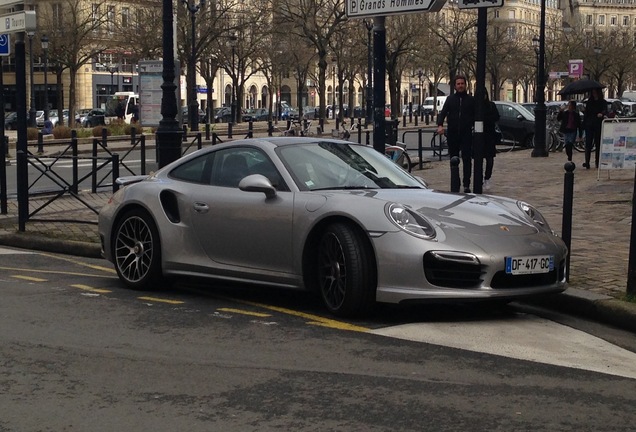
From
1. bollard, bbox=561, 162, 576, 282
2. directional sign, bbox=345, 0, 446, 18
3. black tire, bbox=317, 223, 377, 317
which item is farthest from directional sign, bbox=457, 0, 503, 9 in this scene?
black tire, bbox=317, 223, 377, 317

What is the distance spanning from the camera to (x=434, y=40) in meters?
77.6

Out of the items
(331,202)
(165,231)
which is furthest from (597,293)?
(165,231)

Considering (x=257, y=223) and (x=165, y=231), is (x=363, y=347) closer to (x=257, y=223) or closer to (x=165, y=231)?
(x=257, y=223)

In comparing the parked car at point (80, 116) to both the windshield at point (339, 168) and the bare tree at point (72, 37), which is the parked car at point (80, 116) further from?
the windshield at point (339, 168)

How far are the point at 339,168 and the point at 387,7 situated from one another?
3.21 meters

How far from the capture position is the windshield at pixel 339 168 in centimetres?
808

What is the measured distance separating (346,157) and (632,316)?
8.59ft

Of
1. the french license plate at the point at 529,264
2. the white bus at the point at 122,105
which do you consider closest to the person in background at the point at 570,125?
the french license plate at the point at 529,264

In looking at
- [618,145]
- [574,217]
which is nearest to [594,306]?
[574,217]

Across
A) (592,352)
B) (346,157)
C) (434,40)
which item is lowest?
(592,352)

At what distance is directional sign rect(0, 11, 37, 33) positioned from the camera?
14484 mm

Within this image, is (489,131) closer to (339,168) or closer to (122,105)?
(339,168)

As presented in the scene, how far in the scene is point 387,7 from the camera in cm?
1084

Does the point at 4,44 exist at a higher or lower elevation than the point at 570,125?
higher
